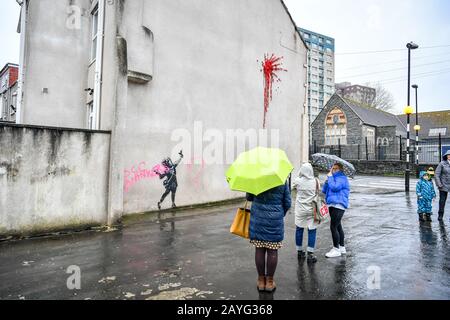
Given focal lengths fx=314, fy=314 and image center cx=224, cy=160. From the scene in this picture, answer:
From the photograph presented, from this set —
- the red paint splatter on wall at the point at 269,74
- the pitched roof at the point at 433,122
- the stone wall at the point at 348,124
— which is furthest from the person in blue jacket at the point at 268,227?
the pitched roof at the point at 433,122

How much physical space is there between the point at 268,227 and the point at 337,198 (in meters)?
2.11

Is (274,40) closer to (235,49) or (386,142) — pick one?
(235,49)

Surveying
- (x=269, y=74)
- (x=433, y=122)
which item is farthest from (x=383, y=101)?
(x=269, y=74)

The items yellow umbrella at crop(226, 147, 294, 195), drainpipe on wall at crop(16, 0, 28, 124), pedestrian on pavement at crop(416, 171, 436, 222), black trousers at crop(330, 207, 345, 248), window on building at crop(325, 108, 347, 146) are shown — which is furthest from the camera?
window on building at crop(325, 108, 347, 146)

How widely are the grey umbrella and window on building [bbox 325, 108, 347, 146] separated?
126 ft

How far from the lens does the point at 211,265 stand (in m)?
5.40

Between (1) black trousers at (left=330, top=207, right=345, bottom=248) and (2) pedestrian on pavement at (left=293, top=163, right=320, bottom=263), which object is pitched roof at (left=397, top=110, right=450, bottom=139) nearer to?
(1) black trousers at (left=330, top=207, right=345, bottom=248)

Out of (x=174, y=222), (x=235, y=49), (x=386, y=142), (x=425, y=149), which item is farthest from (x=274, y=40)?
(x=386, y=142)

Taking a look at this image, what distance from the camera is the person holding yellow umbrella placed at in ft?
12.8

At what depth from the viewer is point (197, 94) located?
11672 millimetres

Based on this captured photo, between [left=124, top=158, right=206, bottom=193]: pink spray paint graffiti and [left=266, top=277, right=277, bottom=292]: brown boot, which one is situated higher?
[left=124, top=158, right=206, bottom=193]: pink spray paint graffiti

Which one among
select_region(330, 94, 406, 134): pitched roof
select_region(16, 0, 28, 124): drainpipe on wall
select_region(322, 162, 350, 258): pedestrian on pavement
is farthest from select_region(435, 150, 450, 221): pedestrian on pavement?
select_region(330, 94, 406, 134): pitched roof
